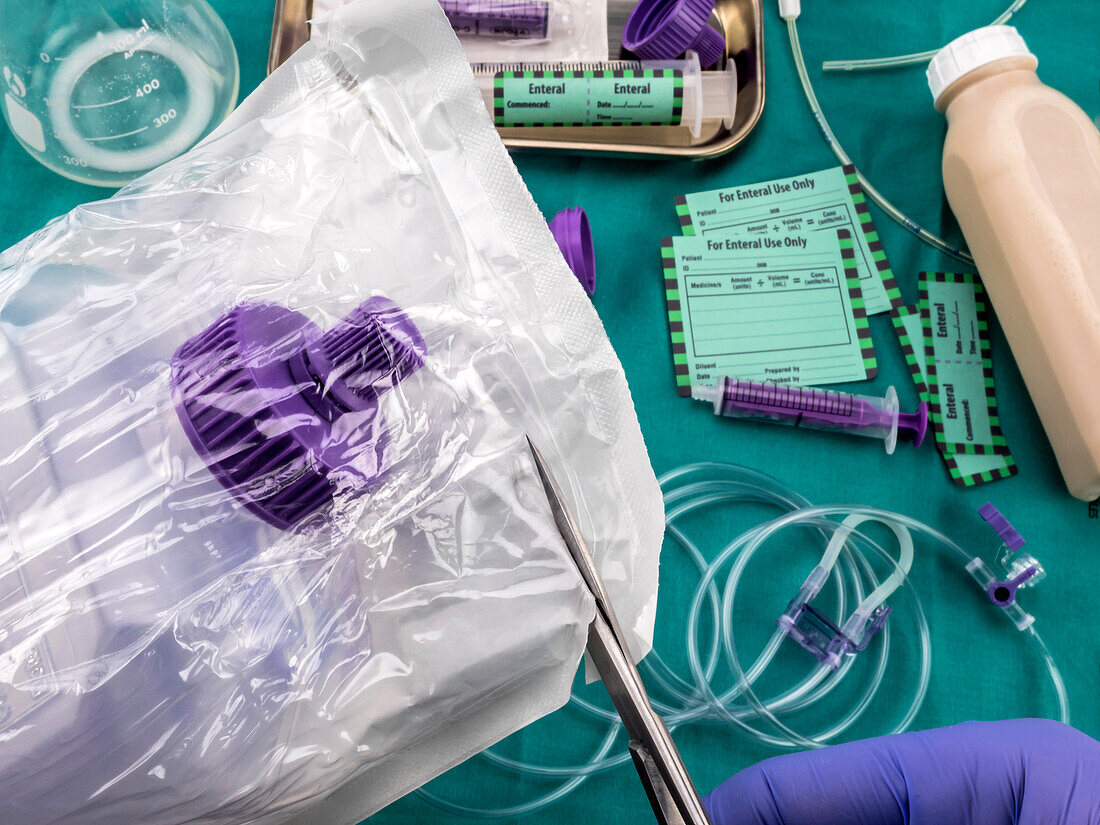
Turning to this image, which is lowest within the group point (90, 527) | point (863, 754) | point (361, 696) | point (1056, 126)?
point (863, 754)

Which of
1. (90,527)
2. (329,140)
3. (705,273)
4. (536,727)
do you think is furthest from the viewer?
(705,273)

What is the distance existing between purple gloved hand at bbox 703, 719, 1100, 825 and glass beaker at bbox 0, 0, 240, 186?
0.81 meters

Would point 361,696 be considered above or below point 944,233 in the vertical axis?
below

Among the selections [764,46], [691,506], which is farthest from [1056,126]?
[691,506]

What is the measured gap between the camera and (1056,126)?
0.77 m

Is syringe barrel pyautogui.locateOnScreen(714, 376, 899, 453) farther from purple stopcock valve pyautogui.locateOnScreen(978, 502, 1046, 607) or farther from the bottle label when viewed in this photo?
the bottle label

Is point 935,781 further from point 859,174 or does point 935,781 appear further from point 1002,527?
point 859,174

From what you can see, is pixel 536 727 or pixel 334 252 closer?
pixel 334 252

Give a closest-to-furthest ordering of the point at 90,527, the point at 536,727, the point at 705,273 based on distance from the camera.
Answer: the point at 90,527, the point at 536,727, the point at 705,273

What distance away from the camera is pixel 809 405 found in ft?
2.68

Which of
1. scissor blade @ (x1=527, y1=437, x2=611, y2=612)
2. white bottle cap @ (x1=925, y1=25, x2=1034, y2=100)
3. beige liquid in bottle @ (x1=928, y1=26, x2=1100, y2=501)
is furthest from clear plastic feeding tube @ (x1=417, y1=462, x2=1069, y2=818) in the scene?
white bottle cap @ (x1=925, y1=25, x2=1034, y2=100)

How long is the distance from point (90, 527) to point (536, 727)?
438mm

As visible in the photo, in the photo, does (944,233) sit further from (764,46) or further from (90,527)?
(90,527)

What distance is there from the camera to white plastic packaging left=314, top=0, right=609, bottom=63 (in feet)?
2.87
